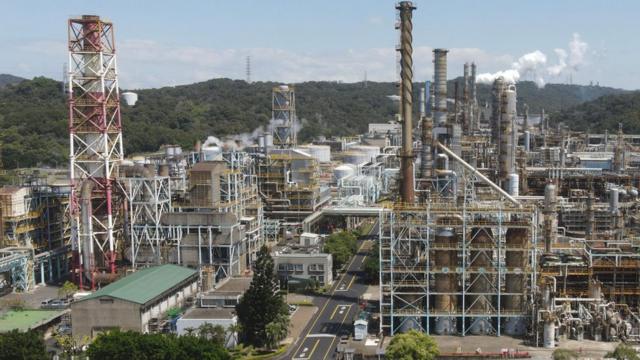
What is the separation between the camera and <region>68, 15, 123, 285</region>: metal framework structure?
201 ft

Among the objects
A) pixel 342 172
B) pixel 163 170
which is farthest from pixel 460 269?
pixel 342 172

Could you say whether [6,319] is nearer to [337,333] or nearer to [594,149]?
[337,333]

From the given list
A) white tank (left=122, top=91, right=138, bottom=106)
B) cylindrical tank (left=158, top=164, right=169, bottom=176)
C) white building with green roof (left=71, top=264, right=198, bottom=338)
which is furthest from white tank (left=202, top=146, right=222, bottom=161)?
white tank (left=122, top=91, right=138, bottom=106)

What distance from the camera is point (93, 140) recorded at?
204ft

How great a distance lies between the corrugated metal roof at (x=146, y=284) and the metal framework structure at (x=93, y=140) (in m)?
6.06

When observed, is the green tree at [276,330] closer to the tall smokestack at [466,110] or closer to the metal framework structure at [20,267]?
the metal framework structure at [20,267]

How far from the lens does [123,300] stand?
4884 cm

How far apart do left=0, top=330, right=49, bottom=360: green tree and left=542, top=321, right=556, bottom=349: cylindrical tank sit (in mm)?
29402

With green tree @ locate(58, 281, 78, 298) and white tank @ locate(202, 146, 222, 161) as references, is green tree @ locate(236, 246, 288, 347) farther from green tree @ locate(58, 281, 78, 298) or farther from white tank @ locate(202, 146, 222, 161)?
white tank @ locate(202, 146, 222, 161)

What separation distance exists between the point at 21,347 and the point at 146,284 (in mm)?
14133

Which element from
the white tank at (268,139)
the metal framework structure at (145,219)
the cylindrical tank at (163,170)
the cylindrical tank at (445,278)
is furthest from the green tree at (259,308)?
the white tank at (268,139)

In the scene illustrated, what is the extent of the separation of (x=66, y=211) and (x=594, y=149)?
98.5 meters

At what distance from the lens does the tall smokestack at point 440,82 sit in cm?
9288

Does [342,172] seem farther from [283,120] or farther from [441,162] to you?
[441,162]
